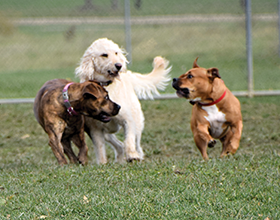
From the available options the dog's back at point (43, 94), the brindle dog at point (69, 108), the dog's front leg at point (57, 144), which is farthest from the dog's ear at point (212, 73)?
the dog's front leg at point (57, 144)

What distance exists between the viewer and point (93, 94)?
529 centimetres

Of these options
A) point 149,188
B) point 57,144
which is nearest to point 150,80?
point 57,144

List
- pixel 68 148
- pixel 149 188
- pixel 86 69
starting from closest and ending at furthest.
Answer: pixel 149 188, pixel 86 69, pixel 68 148

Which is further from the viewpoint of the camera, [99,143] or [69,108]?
[99,143]

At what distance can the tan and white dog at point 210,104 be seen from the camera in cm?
560

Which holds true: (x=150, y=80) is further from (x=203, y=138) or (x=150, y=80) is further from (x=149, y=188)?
(x=149, y=188)

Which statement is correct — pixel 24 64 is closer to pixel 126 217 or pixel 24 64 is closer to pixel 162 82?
pixel 162 82

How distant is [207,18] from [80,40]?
172 inches

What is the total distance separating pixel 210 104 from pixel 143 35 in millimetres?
8048

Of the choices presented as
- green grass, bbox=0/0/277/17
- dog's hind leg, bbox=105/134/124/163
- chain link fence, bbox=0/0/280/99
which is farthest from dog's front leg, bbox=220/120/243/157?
green grass, bbox=0/0/277/17

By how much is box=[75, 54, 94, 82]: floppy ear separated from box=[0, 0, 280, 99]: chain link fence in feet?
20.2

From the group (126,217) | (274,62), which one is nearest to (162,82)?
(126,217)

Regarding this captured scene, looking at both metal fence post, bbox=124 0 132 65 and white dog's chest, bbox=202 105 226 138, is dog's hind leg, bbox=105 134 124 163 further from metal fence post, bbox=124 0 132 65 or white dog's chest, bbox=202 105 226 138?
metal fence post, bbox=124 0 132 65

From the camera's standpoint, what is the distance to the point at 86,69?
5746mm
